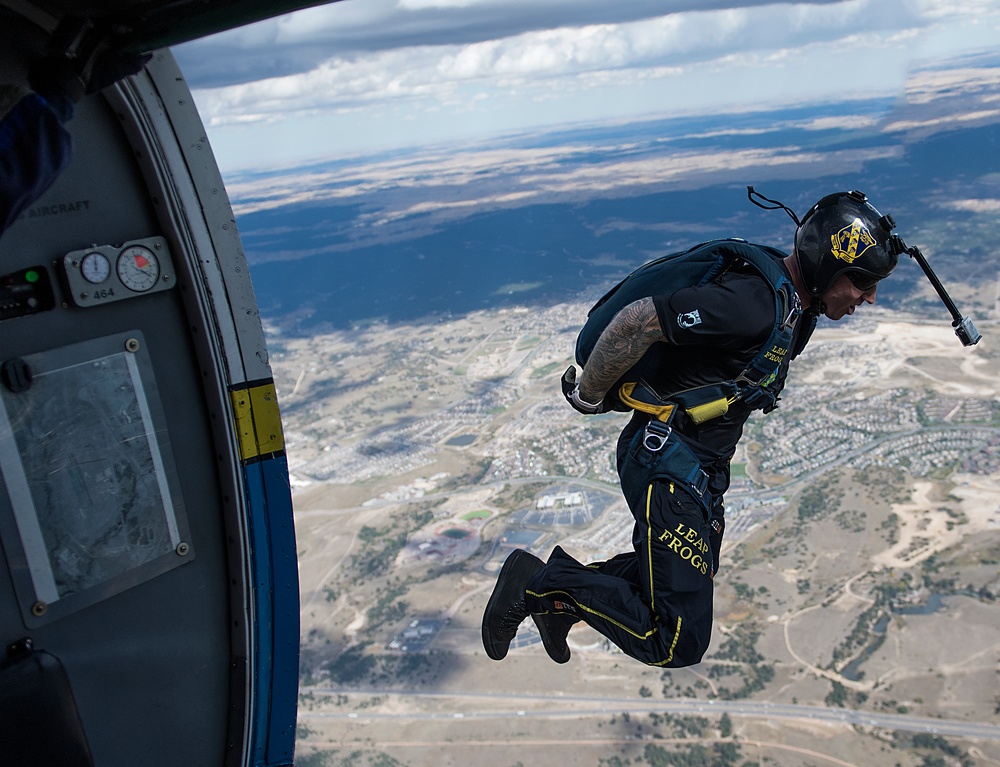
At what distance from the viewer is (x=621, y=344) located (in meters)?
2.64

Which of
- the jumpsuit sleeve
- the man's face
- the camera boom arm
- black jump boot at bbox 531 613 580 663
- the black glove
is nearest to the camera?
the jumpsuit sleeve

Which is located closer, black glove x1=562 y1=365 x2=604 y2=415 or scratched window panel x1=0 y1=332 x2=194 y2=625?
scratched window panel x1=0 y1=332 x2=194 y2=625

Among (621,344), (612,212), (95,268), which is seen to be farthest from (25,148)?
(612,212)

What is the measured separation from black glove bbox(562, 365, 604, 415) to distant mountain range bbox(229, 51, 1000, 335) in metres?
31.3

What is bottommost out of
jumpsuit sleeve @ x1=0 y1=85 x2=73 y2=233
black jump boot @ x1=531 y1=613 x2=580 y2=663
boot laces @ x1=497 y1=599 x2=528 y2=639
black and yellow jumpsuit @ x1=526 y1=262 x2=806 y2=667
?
black jump boot @ x1=531 y1=613 x2=580 y2=663

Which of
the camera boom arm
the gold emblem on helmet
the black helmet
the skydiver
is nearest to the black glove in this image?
the skydiver

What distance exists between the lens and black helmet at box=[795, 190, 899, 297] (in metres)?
2.60

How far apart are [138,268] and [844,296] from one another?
7.06 feet

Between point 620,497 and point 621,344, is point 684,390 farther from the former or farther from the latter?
point 620,497

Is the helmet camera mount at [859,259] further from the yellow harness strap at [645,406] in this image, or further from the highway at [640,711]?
the highway at [640,711]

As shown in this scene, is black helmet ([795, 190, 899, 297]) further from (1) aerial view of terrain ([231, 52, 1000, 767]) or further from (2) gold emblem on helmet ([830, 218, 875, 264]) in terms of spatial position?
(1) aerial view of terrain ([231, 52, 1000, 767])

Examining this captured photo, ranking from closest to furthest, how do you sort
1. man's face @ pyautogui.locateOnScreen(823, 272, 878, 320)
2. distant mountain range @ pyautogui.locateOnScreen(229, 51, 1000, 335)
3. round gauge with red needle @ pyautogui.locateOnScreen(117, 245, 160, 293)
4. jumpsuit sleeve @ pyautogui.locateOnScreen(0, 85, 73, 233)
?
jumpsuit sleeve @ pyautogui.locateOnScreen(0, 85, 73, 233) < round gauge with red needle @ pyautogui.locateOnScreen(117, 245, 160, 293) < man's face @ pyautogui.locateOnScreen(823, 272, 878, 320) < distant mountain range @ pyautogui.locateOnScreen(229, 51, 1000, 335)

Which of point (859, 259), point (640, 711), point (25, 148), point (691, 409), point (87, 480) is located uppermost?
point (25, 148)

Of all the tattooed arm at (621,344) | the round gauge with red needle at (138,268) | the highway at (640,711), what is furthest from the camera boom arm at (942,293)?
the highway at (640,711)
